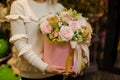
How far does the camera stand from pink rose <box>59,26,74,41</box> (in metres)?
1.56

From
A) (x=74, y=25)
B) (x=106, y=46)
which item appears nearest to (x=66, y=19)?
→ (x=74, y=25)

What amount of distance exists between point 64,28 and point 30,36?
0.24 metres

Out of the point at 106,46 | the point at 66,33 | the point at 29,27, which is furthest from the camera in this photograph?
the point at 106,46

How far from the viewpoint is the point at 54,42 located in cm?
161

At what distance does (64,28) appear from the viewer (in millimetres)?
1580

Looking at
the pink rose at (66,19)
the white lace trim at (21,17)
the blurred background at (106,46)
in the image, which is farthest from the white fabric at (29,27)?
the blurred background at (106,46)

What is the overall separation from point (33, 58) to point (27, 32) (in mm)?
168

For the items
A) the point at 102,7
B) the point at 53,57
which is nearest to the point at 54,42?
the point at 53,57

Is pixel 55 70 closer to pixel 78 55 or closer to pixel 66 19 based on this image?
pixel 78 55

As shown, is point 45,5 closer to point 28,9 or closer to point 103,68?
point 28,9

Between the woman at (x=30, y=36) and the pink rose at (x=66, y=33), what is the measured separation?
7.3 inches

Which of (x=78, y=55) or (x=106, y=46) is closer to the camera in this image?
(x=78, y=55)

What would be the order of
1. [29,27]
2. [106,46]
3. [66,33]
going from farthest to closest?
[106,46]
[29,27]
[66,33]

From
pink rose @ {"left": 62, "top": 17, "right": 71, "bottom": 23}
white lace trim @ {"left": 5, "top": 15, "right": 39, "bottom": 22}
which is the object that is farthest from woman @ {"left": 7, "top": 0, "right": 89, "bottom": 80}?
pink rose @ {"left": 62, "top": 17, "right": 71, "bottom": 23}
